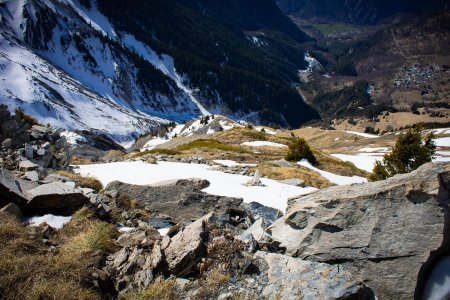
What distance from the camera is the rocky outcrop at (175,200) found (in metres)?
13.0

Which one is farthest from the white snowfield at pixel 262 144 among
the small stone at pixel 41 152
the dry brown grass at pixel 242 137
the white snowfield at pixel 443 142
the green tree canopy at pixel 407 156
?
the white snowfield at pixel 443 142

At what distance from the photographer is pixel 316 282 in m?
7.25

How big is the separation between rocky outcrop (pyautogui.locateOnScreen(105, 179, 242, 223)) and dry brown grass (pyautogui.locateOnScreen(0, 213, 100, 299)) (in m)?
4.88

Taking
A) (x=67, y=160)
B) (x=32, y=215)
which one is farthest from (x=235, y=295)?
(x=67, y=160)

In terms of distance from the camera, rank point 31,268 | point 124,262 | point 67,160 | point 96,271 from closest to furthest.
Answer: point 31,268, point 96,271, point 124,262, point 67,160

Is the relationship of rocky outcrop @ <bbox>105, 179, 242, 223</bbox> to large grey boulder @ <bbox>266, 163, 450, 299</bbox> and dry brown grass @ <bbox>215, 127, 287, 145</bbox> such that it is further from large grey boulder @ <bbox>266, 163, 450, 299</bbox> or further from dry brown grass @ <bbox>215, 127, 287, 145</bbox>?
dry brown grass @ <bbox>215, 127, 287, 145</bbox>

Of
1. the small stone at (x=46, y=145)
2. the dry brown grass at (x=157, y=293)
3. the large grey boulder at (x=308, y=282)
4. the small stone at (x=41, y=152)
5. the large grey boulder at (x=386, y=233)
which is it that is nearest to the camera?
the large grey boulder at (x=308, y=282)

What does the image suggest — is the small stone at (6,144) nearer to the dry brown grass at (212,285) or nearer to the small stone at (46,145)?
the small stone at (46,145)

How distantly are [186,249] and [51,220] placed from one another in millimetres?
4367

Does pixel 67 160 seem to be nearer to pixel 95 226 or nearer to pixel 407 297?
pixel 95 226

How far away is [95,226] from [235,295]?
4.71m

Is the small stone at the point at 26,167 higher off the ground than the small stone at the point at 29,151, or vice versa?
the small stone at the point at 26,167

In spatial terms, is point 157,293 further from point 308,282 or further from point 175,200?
point 175,200

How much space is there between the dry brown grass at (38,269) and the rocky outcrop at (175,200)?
16.0 feet
